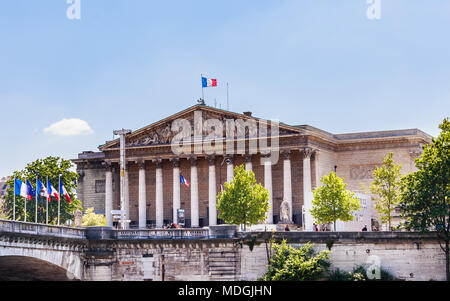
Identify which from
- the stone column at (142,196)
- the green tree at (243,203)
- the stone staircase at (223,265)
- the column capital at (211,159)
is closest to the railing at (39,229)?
the stone staircase at (223,265)

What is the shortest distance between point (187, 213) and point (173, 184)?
4.27 meters

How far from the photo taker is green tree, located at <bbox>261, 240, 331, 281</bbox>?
212 ft

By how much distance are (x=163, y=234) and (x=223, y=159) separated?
114 ft

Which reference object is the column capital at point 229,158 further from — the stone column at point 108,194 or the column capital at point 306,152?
the stone column at point 108,194

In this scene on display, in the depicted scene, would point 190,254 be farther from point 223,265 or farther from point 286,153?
point 286,153

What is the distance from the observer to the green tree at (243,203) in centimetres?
8100

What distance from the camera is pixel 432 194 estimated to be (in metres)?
65.0

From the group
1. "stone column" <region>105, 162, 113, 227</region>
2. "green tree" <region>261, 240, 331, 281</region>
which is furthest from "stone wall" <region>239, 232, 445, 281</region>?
"stone column" <region>105, 162, 113, 227</region>

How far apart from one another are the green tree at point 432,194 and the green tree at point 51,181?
169 ft

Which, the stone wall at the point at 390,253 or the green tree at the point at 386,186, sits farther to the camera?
the green tree at the point at 386,186

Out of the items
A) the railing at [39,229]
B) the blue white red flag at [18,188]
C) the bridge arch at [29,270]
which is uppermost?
the blue white red flag at [18,188]

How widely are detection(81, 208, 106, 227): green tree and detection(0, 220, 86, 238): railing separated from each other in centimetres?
3670

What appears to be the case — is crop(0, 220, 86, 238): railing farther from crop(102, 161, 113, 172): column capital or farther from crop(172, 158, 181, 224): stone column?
crop(102, 161, 113, 172): column capital

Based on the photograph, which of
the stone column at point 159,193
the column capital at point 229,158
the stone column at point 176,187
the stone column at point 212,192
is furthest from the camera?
the stone column at point 159,193
